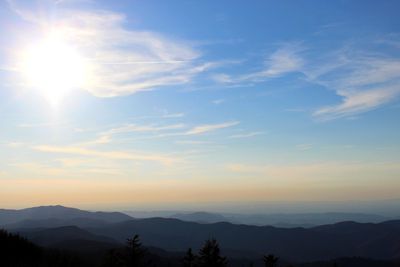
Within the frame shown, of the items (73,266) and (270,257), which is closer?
(270,257)

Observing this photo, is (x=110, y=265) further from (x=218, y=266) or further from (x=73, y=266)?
(x=218, y=266)

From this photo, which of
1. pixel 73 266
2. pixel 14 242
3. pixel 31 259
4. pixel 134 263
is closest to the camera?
pixel 134 263

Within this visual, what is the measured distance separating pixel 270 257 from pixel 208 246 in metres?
10.1

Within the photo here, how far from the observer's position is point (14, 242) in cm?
10738

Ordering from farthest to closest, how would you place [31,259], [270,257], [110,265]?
[31,259] → [110,265] → [270,257]

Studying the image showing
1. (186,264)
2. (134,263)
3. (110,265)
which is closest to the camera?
(134,263)

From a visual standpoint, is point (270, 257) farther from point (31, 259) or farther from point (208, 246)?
point (31, 259)

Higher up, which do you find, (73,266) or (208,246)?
(208,246)

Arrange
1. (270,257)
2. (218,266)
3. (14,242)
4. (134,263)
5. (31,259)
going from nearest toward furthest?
(218,266) → (134,263) → (270,257) → (31,259) → (14,242)

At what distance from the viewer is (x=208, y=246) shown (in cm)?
3844

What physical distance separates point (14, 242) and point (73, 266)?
5026 cm

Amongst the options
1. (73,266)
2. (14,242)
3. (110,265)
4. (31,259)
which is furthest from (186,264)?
→ (14,242)

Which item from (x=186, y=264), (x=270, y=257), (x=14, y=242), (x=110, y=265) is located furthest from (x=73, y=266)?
(x=14, y=242)

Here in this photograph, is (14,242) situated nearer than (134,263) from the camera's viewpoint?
No
